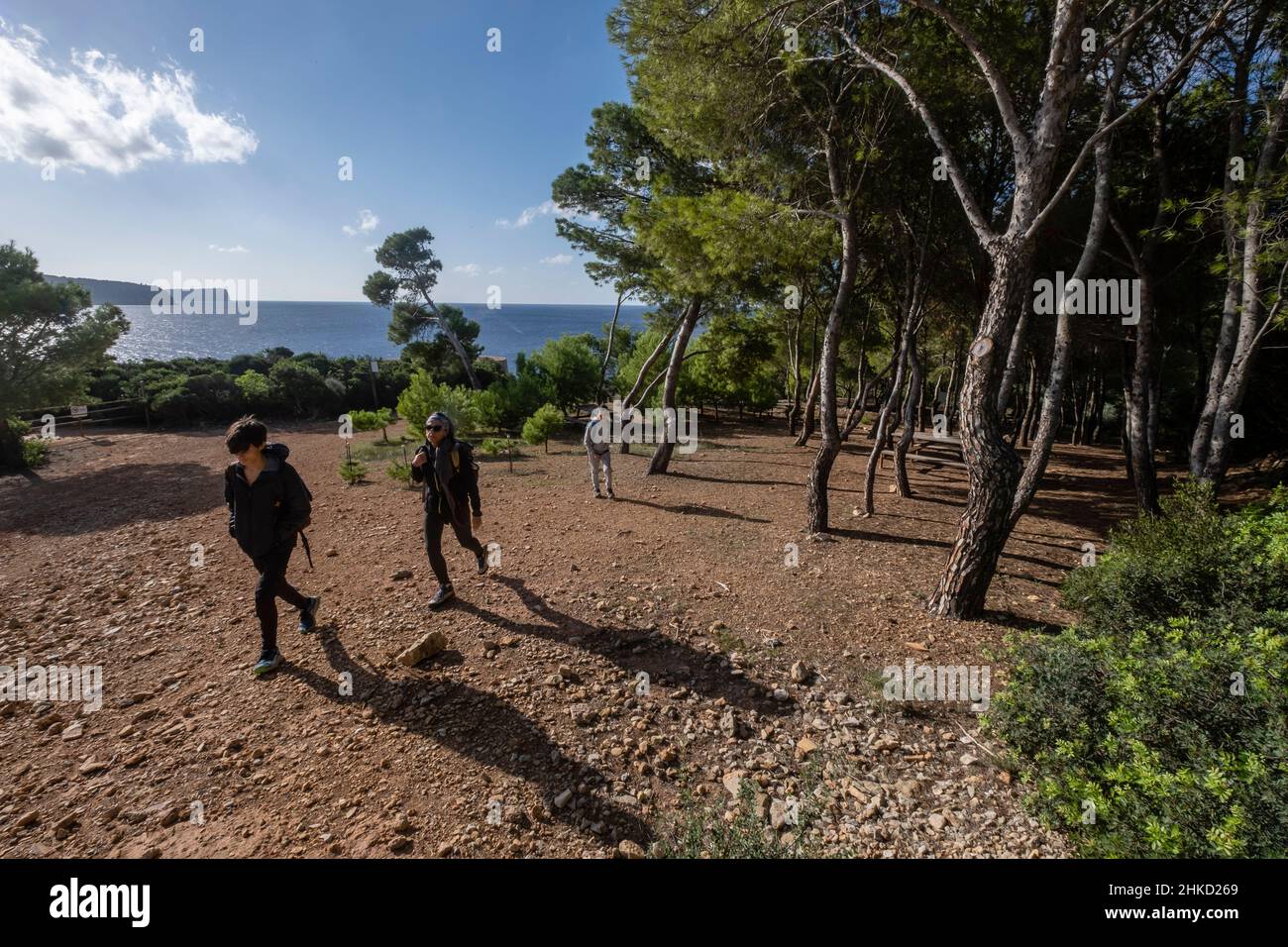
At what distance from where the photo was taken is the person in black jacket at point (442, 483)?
5562 millimetres

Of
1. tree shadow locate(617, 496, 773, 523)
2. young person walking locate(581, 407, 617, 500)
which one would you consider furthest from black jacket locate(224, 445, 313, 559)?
tree shadow locate(617, 496, 773, 523)

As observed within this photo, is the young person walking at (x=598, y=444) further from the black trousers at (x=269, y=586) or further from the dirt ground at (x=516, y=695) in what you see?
the black trousers at (x=269, y=586)

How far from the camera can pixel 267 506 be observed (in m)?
4.49

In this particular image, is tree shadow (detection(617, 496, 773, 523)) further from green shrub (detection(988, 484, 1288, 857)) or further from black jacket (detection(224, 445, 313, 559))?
black jacket (detection(224, 445, 313, 559))

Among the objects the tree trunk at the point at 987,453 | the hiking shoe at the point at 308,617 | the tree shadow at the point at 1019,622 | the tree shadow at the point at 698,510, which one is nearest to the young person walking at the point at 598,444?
the tree shadow at the point at 698,510

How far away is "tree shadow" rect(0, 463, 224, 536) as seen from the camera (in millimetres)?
9609

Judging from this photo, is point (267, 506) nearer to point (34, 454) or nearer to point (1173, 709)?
point (1173, 709)

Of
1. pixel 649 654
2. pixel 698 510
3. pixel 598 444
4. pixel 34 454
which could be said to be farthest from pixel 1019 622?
pixel 34 454

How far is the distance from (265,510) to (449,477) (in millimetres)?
1684

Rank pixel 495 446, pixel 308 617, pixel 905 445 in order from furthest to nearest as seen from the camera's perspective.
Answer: pixel 495 446 → pixel 905 445 → pixel 308 617
